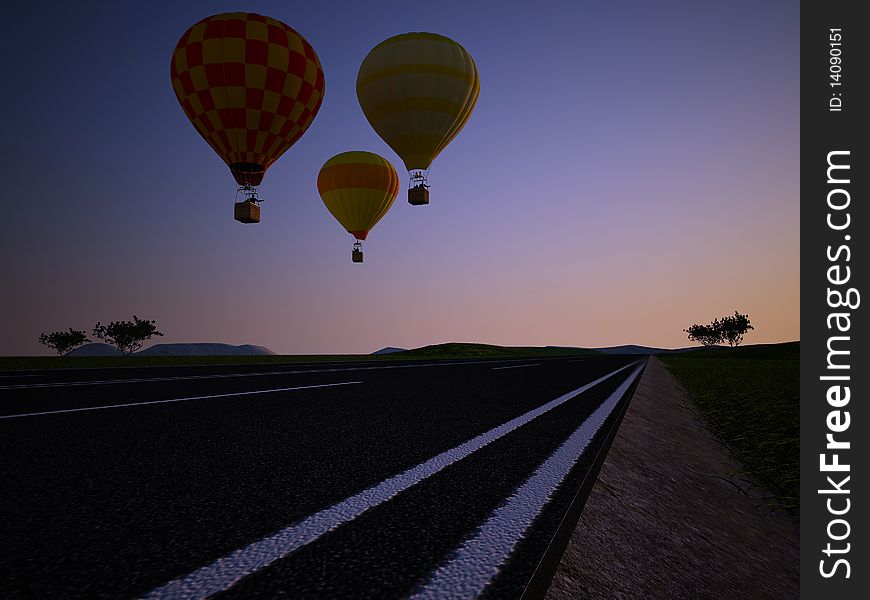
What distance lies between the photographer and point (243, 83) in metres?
22.9

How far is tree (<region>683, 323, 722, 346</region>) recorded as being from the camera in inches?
5241

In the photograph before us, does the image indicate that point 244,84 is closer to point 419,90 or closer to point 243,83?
point 243,83

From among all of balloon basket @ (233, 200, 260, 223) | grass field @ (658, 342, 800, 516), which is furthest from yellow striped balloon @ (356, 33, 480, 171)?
grass field @ (658, 342, 800, 516)

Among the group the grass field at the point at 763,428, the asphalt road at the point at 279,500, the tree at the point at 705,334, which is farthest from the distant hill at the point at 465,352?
the tree at the point at 705,334

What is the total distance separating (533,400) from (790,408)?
13.6ft

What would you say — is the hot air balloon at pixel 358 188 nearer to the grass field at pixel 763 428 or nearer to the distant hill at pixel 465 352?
the distant hill at pixel 465 352

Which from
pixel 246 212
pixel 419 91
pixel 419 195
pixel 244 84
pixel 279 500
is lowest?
pixel 279 500

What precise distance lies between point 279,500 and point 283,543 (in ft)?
1.73

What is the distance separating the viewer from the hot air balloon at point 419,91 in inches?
1141

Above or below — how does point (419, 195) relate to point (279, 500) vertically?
above

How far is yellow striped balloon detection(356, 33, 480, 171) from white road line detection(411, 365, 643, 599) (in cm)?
2890

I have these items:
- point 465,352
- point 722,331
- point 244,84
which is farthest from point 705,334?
point 244,84

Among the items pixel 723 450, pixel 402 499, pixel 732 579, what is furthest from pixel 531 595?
pixel 723 450

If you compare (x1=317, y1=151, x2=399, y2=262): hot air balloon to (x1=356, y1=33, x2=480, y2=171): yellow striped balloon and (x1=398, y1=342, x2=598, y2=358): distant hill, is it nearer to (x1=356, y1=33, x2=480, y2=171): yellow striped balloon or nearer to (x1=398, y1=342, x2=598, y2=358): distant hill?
(x1=356, y1=33, x2=480, y2=171): yellow striped balloon
